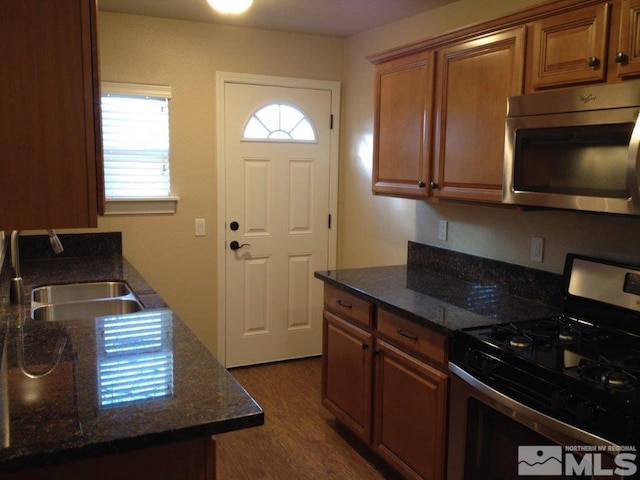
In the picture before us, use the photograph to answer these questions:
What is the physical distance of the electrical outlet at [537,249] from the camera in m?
2.61

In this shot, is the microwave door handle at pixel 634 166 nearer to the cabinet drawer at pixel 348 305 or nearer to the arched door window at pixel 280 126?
the cabinet drawer at pixel 348 305

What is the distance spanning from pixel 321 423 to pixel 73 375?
203 cm

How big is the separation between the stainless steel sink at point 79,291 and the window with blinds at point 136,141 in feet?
3.37

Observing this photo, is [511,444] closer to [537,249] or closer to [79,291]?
[537,249]

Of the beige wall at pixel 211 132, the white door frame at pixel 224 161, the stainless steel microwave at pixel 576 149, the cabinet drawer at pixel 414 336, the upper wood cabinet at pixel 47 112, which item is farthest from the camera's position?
the white door frame at pixel 224 161

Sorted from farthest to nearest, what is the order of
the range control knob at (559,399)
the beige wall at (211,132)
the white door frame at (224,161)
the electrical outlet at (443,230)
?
the white door frame at (224,161) → the beige wall at (211,132) → the electrical outlet at (443,230) → the range control knob at (559,399)

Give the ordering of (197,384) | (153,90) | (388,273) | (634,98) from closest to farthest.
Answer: (197,384)
(634,98)
(388,273)
(153,90)

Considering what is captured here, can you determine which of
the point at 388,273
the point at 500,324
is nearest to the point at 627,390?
the point at 500,324

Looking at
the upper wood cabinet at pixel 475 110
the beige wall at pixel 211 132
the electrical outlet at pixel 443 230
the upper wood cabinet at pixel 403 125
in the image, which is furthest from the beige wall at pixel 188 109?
the upper wood cabinet at pixel 475 110

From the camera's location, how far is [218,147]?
394 centimetres

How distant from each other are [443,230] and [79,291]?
77.9 inches

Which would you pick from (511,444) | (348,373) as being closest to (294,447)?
(348,373)

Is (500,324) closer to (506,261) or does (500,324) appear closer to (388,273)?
(506,261)

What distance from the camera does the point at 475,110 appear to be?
8.23ft
